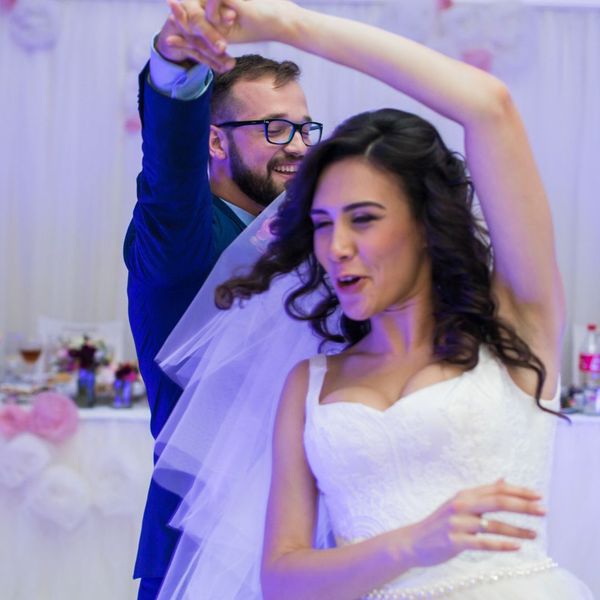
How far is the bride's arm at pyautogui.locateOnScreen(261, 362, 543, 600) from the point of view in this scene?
1276 mm

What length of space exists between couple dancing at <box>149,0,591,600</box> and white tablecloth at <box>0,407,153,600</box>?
2365 mm

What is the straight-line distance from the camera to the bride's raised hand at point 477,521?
1266mm

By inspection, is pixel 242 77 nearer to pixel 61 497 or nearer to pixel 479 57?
pixel 61 497

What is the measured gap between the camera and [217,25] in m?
1.47

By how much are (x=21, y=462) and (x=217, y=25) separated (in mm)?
2815

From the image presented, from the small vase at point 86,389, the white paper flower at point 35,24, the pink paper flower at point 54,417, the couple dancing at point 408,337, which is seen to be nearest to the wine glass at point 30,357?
the small vase at point 86,389

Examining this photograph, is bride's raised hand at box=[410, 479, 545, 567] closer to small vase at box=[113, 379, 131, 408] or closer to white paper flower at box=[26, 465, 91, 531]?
white paper flower at box=[26, 465, 91, 531]

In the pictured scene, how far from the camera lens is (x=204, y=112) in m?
1.68

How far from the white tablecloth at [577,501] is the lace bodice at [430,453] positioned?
265cm

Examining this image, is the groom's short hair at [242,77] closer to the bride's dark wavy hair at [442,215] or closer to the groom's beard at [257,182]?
the groom's beard at [257,182]

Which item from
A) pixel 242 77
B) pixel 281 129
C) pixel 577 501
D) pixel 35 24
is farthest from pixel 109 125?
pixel 281 129

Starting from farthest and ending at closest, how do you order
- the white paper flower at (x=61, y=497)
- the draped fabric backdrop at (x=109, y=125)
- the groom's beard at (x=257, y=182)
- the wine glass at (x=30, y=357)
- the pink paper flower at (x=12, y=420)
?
the draped fabric backdrop at (x=109, y=125)
the wine glass at (x=30, y=357)
the pink paper flower at (x=12, y=420)
the white paper flower at (x=61, y=497)
the groom's beard at (x=257, y=182)

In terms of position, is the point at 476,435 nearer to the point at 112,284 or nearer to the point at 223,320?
the point at 223,320

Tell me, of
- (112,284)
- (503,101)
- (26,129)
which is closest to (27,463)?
(112,284)
